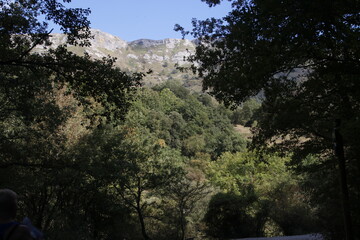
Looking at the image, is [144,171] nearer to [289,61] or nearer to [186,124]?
[289,61]

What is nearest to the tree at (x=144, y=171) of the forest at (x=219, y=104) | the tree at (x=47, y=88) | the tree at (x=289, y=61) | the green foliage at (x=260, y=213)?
the forest at (x=219, y=104)

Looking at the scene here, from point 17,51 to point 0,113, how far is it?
3.76 m

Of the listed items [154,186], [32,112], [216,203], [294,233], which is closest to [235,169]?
[294,233]

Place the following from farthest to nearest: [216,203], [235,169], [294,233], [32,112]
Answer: [235,169] → [294,233] → [216,203] → [32,112]

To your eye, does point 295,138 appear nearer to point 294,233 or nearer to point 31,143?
point 31,143

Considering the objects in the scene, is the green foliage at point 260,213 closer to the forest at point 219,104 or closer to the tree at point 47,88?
the forest at point 219,104

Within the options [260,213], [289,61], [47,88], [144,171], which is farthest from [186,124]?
[289,61]

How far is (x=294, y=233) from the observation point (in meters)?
21.3

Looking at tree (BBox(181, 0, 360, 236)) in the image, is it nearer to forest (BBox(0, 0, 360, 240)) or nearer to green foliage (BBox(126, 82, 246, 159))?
forest (BBox(0, 0, 360, 240))

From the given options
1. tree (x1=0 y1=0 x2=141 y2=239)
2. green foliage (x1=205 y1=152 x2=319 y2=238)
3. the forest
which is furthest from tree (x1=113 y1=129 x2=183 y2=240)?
green foliage (x1=205 y1=152 x2=319 y2=238)

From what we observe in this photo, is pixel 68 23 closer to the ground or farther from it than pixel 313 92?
farther from it

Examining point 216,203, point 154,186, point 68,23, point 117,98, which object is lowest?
point 216,203

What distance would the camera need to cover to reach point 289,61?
289 inches

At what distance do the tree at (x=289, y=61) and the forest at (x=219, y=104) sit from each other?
0.10 feet
